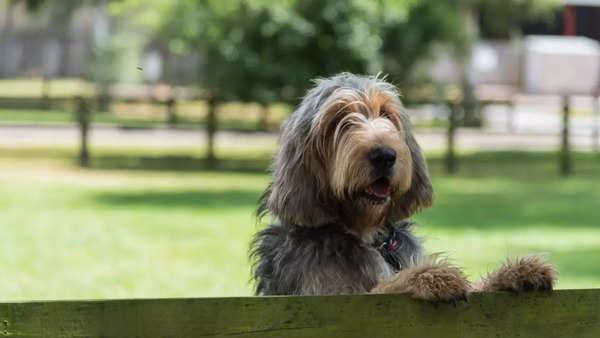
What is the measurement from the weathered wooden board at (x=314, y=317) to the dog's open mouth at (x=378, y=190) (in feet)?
4.85

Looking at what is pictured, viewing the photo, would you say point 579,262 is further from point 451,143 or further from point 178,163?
point 178,163

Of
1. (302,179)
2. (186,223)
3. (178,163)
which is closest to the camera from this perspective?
(302,179)

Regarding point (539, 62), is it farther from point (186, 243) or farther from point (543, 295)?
point (543, 295)

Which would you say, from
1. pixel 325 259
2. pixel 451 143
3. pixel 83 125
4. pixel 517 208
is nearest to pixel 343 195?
pixel 325 259

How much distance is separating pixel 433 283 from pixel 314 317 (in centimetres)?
49

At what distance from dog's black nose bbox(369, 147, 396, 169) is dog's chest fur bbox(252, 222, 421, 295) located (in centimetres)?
40

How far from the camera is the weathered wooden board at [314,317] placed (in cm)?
343

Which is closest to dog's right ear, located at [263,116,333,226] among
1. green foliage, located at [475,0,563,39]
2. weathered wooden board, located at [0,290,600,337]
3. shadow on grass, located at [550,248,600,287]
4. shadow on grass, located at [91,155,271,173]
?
weathered wooden board, located at [0,290,600,337]

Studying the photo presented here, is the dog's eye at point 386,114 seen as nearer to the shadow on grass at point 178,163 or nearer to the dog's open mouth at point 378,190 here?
the dog's open mouth at point 378,190

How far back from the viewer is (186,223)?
15.9 meters

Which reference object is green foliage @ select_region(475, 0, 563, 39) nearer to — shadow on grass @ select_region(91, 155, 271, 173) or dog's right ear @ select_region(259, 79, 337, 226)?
shadow on grass @ select_region(91, 155, 271, 173)

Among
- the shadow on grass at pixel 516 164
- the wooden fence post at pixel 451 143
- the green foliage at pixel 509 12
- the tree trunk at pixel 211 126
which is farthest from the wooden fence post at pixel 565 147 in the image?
the green foliage at pixel 509 12

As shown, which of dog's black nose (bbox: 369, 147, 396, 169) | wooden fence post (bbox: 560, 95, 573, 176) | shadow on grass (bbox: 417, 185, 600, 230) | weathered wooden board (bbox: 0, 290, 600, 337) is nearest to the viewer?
weathered wooden board (bbox: 0, 290, 600, 337)

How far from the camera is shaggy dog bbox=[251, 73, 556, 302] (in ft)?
17.4
